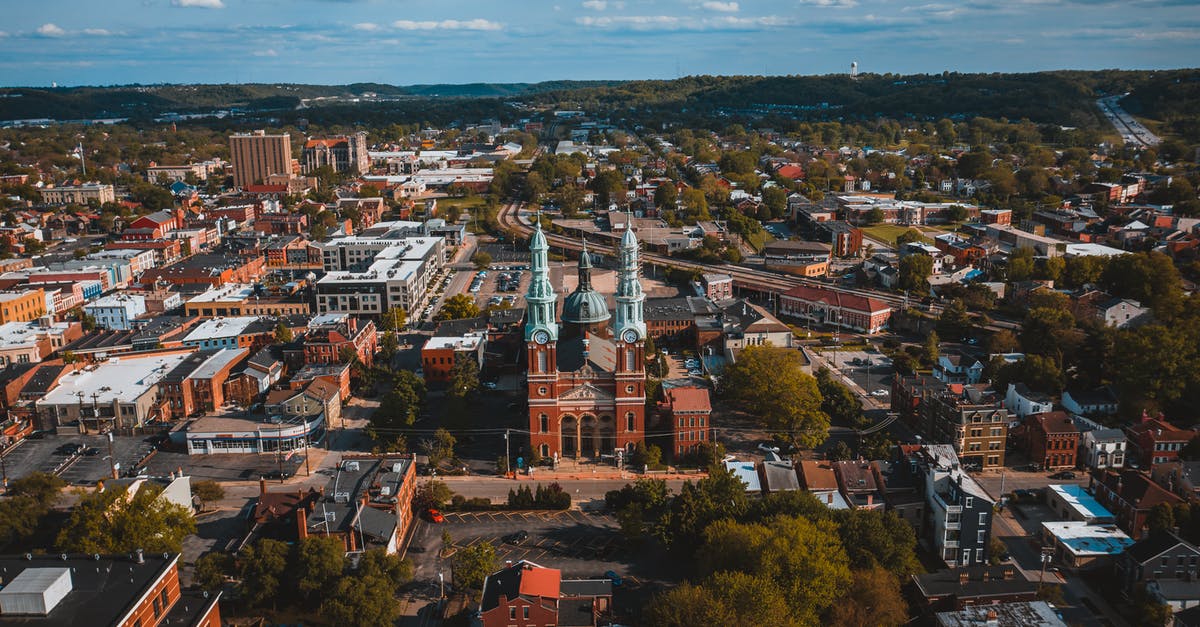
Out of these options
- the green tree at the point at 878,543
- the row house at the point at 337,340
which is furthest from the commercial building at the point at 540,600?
the row house at the point at 337,340

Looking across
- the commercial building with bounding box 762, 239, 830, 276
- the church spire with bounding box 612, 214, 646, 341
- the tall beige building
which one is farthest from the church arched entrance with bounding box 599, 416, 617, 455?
the tall beige building

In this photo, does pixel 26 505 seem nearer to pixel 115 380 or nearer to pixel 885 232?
pixel 115 380

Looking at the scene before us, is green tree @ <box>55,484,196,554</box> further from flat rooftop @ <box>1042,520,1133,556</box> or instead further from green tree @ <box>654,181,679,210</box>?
green tree @ <box>654,181,679,210</box>

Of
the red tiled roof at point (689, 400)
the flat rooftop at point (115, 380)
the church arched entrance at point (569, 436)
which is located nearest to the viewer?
the red tiled roof at point (689, 400)

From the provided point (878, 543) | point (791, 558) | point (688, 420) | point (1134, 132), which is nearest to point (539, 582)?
point (791, 558)

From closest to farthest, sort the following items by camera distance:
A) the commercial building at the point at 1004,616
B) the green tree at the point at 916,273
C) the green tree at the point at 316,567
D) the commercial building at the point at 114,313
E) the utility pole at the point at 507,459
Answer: the commercial building at the point at 1004,616
the green tree at the point at 316,567
the utility pole at the point at 507,459
the commercial building at the point at 114,313
the green tree at the point at 916,273

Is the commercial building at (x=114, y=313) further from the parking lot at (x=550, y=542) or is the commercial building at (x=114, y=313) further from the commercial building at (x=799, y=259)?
the commercial building at (x=799, y=259)
